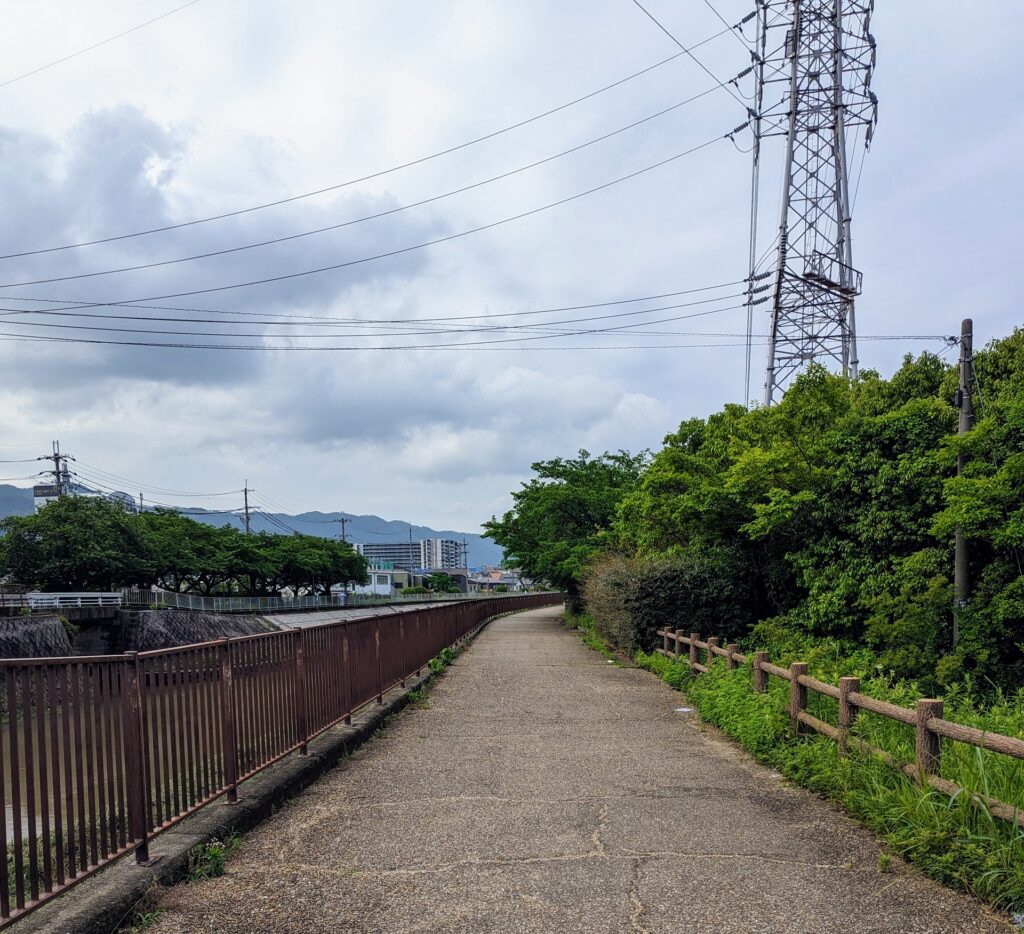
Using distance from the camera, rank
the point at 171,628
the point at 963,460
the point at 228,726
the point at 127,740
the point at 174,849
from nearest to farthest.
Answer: the point at 127,740 → the point at 174,849 → the point at 228,726 → the point at 963,460 → the point at 171,628

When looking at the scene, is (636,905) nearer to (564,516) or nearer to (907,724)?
(907,724)

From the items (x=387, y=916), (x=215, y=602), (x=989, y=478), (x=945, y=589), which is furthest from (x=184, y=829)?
(x=215, y=602)

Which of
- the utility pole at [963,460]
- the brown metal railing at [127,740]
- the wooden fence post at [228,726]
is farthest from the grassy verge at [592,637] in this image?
the wooden fence post at [228,726]

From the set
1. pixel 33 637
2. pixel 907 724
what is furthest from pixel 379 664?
pixel 33 637

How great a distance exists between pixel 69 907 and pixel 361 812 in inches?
101

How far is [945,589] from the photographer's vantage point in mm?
15570

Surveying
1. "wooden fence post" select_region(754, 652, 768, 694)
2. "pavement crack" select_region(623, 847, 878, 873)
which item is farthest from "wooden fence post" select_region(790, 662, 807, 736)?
"pavement crack" select_region(623, 847, 878, 873)

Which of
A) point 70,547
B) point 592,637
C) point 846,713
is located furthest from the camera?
point 70,547

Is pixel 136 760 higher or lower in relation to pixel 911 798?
higher

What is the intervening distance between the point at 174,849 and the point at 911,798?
14.5 ft

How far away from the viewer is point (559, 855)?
208 inches

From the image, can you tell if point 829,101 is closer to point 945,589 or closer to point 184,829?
point 945,589

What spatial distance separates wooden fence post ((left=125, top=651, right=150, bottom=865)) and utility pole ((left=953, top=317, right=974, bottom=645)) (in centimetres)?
1360

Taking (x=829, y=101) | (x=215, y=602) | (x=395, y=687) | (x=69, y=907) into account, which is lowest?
(x=215, y=602)
